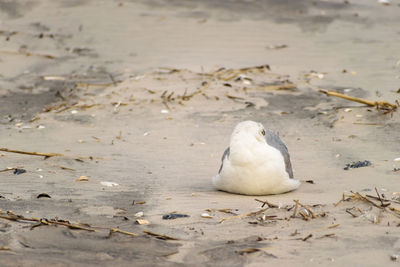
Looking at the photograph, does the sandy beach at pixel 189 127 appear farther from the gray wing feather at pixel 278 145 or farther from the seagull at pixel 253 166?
the gray wing feather at pixel 278 145

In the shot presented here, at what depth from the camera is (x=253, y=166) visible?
6148 millimetres

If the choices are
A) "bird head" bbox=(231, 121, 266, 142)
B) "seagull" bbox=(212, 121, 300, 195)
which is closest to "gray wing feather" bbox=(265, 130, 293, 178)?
"seagull" bbox=(212, 121, 300, 195)

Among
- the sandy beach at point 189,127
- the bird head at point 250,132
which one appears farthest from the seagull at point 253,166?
the sandy beach at point 189,127

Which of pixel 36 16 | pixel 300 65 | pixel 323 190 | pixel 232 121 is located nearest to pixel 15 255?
pixel 323 190

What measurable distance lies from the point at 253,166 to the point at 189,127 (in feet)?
11.2

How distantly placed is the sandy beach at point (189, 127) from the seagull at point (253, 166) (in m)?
0.12

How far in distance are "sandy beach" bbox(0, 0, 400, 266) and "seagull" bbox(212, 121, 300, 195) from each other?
0.12 metres

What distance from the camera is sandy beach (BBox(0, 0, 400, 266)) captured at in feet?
16.4

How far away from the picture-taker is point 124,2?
1644cm

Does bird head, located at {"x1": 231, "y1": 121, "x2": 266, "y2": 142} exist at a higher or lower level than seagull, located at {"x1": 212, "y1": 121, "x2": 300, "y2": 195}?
higher

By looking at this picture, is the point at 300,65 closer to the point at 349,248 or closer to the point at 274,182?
the point at 274,182

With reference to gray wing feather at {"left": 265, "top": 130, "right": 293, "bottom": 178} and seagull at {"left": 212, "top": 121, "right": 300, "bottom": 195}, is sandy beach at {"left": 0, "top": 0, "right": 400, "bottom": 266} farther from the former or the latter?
gray wing feather at {"left": 265, "top": 130, "right": 293, "bottom": 178}

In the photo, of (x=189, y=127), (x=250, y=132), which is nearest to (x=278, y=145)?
(x=250, y=132)

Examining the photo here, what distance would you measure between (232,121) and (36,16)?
7.59m
